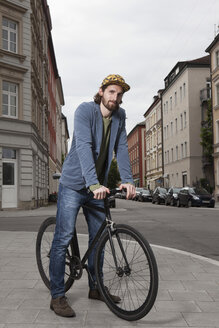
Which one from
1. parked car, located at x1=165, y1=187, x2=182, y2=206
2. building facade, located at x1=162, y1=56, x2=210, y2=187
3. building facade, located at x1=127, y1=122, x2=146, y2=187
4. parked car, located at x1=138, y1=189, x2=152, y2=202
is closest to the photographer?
parked car, located at x1=165, y1=187, x2=182, y2=206

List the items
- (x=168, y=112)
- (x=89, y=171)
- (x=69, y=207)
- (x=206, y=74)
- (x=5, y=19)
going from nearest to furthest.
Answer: (x=89, y=171) < (x=69, y=207) < (x=5, y=19) < (x=206, y=74) < (x=168, y=112)

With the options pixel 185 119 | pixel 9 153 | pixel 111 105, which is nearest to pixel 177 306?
pixel 111 105

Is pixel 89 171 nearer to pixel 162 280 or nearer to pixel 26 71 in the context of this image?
pixel 162 280

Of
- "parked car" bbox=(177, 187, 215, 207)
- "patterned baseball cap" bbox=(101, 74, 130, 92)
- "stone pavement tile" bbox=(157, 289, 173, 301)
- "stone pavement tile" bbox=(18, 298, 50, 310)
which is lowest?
"stone pavement tile" bbox=(18, 298, 50, 310)

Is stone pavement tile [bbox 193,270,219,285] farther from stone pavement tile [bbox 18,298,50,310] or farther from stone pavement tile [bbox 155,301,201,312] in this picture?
stone pavement tile [bbox 18,298,50,310]

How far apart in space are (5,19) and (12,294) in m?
→ 21.7

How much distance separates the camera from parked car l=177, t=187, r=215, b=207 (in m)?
28.9

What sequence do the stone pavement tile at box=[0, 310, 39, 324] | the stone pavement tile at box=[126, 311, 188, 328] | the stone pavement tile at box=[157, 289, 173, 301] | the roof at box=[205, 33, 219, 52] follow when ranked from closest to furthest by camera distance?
1. the stone pavement tile at box=[126, 311, 188, 328]
2. the stone pavement tile at box=[0, 310, 39, 324]
3. the stone pavement tile at box=[157, 289, 173, 301]
4. the roof at box=[205, 33, 219, 52]

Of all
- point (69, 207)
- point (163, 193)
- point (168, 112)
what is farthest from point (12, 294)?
point (168, 112)

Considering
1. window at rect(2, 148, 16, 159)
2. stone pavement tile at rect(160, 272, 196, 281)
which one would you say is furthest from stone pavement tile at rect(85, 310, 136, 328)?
window at rect(2, 148, 16, 159)

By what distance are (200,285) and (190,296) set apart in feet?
1.80

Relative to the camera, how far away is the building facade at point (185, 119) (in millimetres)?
50344

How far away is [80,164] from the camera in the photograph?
3.81 meters

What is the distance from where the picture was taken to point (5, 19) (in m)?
23.9
